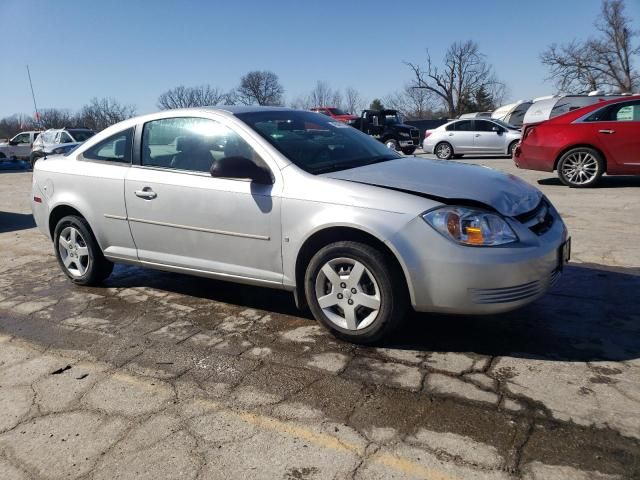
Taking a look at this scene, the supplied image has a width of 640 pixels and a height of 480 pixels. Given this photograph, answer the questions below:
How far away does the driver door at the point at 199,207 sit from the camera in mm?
3648

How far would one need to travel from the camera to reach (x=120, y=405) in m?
2.85

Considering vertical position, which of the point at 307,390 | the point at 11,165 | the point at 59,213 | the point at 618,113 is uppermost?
the point at 618,113

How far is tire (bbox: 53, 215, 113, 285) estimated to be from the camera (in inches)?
187

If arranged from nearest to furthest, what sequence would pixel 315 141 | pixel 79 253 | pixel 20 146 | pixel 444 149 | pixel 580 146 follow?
pixel 315 141, pixel 79 253, pixel 580 146, pixel 444 149, pixel 20 146

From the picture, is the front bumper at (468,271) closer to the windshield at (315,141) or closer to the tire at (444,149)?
the windshield at (315,141)

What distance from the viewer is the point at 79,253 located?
4887 mm

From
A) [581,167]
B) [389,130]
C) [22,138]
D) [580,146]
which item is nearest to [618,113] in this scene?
[580,146]

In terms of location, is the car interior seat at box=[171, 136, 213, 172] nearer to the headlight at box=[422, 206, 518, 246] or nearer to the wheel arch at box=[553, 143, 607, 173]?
the headlight at box=[422, 206, 518, 246]

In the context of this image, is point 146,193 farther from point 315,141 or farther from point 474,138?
point 474,138

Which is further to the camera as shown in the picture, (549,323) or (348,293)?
(549,323)

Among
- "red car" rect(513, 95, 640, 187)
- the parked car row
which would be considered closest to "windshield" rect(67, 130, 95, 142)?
the parked car row

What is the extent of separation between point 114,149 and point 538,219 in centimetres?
338

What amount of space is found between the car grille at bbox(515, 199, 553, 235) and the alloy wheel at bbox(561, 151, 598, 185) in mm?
6439

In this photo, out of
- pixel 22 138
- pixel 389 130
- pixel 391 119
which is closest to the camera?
pixel 389 130
